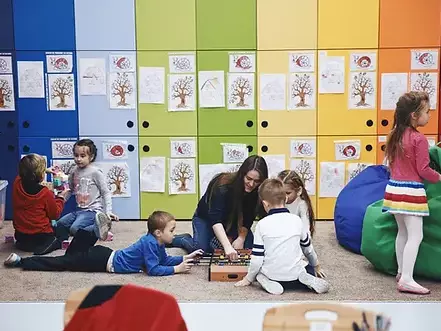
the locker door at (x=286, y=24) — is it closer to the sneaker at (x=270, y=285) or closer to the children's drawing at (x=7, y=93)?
the children's drawing at (x=7, y=93)

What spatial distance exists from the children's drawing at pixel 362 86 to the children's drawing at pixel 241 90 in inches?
32.4

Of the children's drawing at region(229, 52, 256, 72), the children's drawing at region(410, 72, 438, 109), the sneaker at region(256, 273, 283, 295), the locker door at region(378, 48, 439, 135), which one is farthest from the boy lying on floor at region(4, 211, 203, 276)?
the children's drawing at region(410, 72, 438, 109)

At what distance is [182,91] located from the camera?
5148mm

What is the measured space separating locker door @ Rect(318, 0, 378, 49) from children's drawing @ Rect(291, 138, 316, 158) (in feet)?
2.57

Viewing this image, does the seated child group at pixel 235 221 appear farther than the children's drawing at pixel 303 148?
No

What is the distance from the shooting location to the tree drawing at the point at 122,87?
5133mm

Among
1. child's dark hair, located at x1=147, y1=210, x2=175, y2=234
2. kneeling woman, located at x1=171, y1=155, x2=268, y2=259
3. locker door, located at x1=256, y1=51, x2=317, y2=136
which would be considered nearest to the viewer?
child's dark hair, located at x1=147, y1=210, x2=175, y2=234

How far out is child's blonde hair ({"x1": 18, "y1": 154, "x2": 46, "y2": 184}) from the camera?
169 inches

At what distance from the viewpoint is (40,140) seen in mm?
5180

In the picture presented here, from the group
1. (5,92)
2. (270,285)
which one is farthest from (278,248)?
(5,92)

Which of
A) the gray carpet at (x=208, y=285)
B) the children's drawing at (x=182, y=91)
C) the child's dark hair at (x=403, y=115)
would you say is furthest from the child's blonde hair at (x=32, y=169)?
the child's dark hair at (x=403, y=115)

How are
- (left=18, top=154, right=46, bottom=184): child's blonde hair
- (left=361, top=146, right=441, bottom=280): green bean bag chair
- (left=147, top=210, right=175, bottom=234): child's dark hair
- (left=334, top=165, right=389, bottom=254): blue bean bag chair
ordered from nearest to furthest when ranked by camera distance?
(left=361, top=146, right=441, bottom=280): green bean bag chair → (left=147, top=210, right=175, bottom=234): child's dark hair → (left=334, top=165, right=389, bottom=254): blue bean bag chair → (left=18, top=154, right=46, bottom=184): child's blonde hair

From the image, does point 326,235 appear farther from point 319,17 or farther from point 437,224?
point 319,17

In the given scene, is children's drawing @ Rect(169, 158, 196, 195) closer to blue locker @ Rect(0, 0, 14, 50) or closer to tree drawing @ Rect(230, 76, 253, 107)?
tree drawing @ Rect(230, 76, 253, 107)
